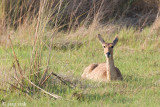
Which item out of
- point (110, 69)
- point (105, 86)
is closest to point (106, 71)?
point (110, 69)

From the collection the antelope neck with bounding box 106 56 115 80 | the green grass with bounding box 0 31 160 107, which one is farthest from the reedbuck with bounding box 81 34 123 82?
the green grass with bounding box 0 31 160 107

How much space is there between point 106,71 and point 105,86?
3.39ft

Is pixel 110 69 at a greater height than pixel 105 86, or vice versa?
pixel 110 69

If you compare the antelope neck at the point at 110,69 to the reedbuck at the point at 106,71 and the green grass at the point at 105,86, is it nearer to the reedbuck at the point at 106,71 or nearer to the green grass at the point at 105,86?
the reedbuck at the point at 106,71

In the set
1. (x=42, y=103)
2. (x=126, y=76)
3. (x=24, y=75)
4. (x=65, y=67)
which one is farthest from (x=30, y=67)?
(x=126, y=76)

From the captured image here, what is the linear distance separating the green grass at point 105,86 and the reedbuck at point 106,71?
209mm

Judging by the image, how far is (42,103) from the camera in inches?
205

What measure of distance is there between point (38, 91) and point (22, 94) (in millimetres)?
269

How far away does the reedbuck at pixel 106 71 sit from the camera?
694 centimetres

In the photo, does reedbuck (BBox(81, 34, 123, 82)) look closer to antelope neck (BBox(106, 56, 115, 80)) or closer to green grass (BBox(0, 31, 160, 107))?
antelope neck (BBox(106, 56, 115, 80))

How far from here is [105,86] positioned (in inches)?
249

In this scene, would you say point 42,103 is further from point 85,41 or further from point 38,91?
point 85,41

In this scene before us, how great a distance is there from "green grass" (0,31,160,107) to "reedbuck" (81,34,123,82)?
21 centimetres

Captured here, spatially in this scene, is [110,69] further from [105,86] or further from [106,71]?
[105,86]
